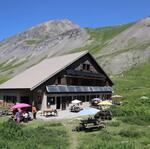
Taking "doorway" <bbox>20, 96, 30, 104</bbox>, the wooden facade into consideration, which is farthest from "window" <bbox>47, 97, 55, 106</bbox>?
"doorway" <bbox>20, 96, 30, 104</bbox>

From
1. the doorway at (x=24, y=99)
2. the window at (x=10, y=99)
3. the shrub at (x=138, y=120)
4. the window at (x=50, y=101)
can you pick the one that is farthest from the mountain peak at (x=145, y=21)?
the shrub at (x=138, y=120)

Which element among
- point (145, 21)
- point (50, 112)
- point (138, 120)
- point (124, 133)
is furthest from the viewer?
point (145, 21)

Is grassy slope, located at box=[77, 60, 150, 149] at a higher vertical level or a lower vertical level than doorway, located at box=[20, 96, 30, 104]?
lower

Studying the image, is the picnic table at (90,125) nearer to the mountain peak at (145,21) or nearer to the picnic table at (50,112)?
the picnic table at (50,112)

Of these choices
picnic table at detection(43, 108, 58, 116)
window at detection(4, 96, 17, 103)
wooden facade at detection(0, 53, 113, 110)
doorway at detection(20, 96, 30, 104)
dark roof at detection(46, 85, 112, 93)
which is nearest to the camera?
picnic table at detection(43, 108, 58, 116)

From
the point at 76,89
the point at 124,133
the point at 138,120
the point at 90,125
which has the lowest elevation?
the point at 124,133

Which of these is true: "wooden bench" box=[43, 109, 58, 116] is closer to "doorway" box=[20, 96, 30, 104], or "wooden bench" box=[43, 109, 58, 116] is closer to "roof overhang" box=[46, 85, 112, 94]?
"roof overhang" box=[46, 85, 112, 94]

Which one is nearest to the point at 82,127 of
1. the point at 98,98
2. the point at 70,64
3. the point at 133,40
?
the point at 70,64

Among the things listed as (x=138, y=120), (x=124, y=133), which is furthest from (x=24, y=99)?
(x=124, y=133)

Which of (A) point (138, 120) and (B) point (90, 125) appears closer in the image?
(B) point (90, 125)

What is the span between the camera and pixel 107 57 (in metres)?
Answer: 124

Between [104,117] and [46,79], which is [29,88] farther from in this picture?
[104,117]

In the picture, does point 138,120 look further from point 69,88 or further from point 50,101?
point 69,88

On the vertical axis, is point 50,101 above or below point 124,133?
above
